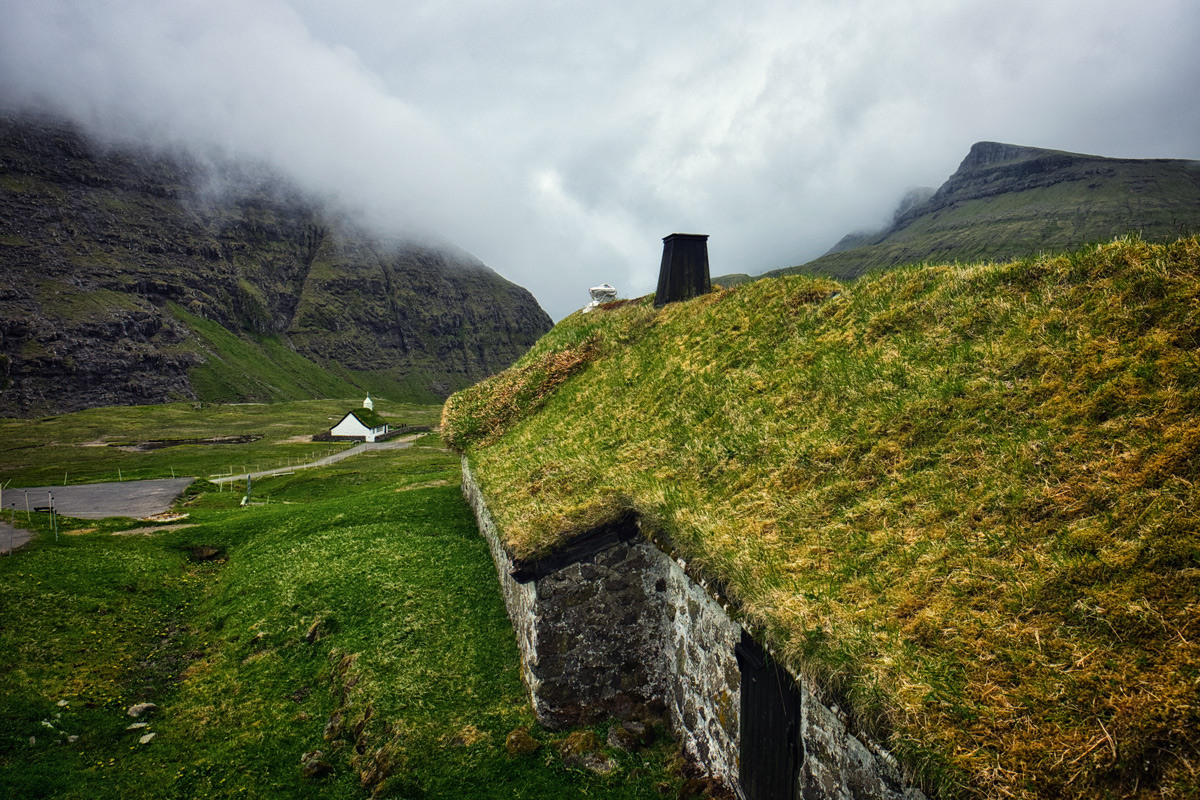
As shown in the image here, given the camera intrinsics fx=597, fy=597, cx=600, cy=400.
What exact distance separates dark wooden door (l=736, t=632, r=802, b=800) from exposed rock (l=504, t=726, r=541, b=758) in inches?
155

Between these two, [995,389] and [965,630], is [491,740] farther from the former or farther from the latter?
[995,389]

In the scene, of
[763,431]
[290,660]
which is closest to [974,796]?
[763,431]

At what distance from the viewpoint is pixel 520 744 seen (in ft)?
33.8

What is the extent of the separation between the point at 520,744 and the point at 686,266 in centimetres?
1774

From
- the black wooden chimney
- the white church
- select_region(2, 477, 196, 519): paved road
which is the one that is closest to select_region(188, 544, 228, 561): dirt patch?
select_region(2, 477, 196, 519): paved road

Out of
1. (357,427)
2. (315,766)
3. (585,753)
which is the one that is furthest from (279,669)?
(357,427)

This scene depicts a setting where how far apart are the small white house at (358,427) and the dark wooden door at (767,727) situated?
9679cm

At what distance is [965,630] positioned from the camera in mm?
4836

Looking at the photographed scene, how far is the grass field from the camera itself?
10367 millimetres

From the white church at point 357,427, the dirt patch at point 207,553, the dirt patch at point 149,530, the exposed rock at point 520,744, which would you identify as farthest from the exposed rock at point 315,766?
the white church at point 357,427

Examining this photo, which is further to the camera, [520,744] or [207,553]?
[207,553]

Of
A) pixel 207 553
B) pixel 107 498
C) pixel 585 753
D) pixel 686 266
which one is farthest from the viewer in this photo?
pixel 107 498

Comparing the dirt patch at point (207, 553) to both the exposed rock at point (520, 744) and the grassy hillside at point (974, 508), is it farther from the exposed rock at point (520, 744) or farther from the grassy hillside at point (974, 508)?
the exposed rock at point (520, 744)

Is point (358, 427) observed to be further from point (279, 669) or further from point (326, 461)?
point (279, 669)
